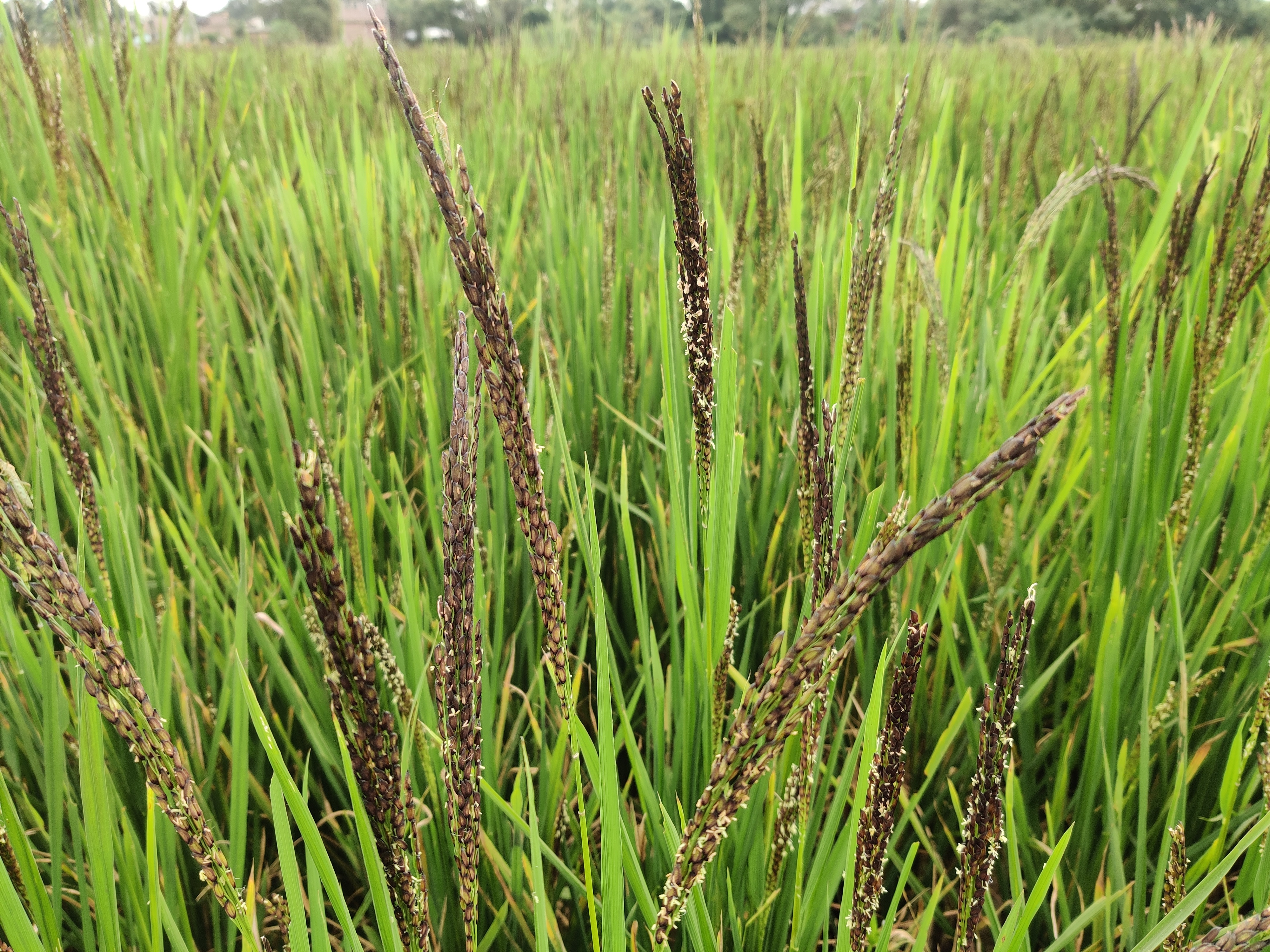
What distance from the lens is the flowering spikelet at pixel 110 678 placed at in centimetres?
36

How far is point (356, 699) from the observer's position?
16.1 inches

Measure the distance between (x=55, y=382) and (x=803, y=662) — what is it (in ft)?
2.89

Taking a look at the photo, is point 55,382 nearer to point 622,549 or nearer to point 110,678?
point 110,678

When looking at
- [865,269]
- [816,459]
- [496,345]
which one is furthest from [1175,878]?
[496,345]

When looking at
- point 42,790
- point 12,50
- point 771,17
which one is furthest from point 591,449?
point 771,17

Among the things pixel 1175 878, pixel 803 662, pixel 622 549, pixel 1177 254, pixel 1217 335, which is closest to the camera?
pixel 803 662

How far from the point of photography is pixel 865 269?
2.54 ft

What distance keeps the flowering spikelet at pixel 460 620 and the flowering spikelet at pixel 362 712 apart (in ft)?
0.12

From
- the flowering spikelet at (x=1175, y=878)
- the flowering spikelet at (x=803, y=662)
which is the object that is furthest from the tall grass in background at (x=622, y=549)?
the flowering spikelet at (x=803, y=662)

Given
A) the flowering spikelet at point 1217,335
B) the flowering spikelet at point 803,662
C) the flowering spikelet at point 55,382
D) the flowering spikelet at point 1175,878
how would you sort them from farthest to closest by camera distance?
1. the flowering spikelet at point 1217,335
2. the flowering spikelet at point 55,382
3. the flowering spikelet at point 1175,878
4. the flowering spikelet at point 803,662

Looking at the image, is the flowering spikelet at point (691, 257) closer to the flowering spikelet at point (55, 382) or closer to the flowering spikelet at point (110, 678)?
the flowering spikelet at point (110, 678)

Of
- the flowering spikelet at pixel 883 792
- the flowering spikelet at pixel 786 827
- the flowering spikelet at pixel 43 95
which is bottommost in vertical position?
the flowering spikelet at pixel 786 827

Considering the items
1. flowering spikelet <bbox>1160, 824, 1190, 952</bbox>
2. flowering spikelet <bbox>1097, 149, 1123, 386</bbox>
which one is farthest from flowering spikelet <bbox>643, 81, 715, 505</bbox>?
flowering spikelet <bbox>1097, 149, 1123, 386</bbox>

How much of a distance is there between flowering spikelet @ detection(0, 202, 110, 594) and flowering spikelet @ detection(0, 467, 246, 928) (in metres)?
0.40
